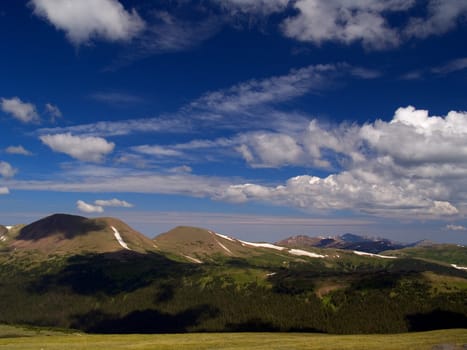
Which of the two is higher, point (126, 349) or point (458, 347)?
point (458, 347)

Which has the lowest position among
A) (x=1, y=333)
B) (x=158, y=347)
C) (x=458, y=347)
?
(x=1, y=333)

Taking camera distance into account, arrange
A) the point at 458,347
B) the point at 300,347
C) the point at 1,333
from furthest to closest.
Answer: the point at 1,333 < the point at 300,347 < the point at 458,347

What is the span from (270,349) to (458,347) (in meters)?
30.1

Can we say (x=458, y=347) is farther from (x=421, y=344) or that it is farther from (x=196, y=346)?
(x=196, y=346)

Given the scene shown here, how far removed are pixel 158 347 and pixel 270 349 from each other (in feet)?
84.1

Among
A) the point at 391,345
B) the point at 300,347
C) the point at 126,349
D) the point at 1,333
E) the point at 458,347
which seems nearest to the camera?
the point at 458,347

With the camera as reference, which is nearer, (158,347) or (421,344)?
(421,344)

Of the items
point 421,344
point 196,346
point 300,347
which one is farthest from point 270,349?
point 421,344

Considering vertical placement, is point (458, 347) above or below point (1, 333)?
above

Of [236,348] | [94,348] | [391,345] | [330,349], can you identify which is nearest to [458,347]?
[391,345]

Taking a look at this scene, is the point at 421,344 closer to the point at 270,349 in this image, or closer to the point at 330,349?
the point at 330,349

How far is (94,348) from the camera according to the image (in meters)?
83.8

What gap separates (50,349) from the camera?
271ft

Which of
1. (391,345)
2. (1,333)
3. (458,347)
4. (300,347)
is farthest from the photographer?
(1,333)
